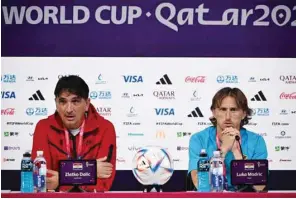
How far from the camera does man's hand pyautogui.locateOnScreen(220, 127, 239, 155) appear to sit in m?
5.62

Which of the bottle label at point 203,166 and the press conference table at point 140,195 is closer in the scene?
the press conference table at point 140,195

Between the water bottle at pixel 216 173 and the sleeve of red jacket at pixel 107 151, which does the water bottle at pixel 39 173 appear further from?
the water bottle at pixel 216 173

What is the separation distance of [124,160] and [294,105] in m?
1.53

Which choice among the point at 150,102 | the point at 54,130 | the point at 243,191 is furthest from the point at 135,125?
the point at 243,191

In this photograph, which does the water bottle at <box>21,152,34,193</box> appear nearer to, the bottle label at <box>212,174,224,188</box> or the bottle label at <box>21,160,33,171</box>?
the bottle label at <box>21,160,33,171</box>

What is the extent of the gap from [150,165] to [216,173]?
0.56 meters

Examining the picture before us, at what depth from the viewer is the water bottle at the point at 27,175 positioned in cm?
547

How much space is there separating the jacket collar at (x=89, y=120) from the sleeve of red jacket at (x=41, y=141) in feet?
0.28

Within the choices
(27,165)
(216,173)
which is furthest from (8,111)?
(216,173)

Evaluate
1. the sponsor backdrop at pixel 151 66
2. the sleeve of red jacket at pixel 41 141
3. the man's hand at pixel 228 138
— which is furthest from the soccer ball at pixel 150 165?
the sleeve of red jacket at pixel 41 141

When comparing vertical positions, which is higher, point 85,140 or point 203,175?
point 85,140

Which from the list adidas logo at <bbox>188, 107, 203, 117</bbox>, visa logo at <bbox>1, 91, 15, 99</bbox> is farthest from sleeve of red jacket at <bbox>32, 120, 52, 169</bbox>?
adidas logo at <bbox>188, 107, 203, 117</bbox>

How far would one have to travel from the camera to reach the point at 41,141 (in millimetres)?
5562

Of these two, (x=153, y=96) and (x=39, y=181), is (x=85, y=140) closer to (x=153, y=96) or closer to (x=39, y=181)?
(x=39, y=181)
